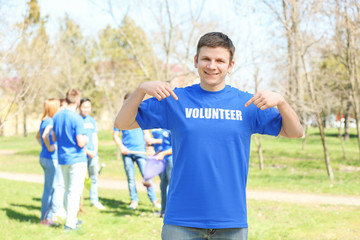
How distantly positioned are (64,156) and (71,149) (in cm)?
14

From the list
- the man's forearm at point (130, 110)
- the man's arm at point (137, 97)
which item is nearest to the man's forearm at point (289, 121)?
the man's arm at point (137, 97)

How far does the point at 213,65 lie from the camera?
101 inches

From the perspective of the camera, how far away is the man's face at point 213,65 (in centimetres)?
258

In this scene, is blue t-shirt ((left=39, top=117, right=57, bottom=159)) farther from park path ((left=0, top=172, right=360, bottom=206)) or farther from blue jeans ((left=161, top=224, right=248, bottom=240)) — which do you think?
park path ((left=0, top=172, right=360, bottom=206))

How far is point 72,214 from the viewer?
20.6 ft

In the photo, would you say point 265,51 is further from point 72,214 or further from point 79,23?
point 79,23

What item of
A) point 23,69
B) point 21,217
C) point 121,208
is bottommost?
point 121,208

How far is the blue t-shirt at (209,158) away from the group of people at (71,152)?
3801 mm

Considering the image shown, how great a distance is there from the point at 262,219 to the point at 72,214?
3.34 m

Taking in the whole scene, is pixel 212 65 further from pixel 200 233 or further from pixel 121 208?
pixel 121 208

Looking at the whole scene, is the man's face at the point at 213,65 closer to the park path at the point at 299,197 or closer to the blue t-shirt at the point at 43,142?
the blue t-shirt at the point at 43,142

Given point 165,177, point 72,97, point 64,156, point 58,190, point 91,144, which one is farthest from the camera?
point 91,144

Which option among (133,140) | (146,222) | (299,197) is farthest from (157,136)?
(299,197)

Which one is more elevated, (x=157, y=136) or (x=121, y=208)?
(x=157, y=136)
